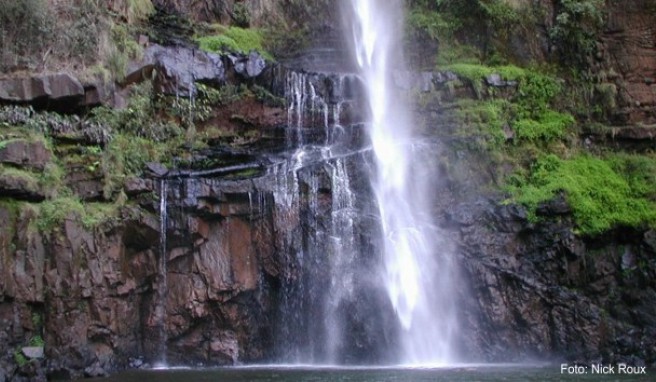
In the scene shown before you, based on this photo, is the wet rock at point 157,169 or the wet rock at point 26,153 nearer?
the wet rock at point 26,153

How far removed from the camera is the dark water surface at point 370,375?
14406 mm

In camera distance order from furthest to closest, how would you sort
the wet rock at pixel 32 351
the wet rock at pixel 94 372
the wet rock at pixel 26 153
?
the wet rock at pixel 26 153 < the wet rock at pixel 94 372 < the wet rock at pixel 32 351

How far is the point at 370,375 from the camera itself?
1519 centimetres

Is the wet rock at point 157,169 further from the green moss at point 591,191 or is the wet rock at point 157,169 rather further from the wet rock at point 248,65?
the green moss at point 591,191

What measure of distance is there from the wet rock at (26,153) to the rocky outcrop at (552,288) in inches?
448

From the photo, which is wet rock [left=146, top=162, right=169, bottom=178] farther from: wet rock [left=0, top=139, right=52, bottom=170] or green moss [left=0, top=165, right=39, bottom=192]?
green moss [left=0, top=165, right=39, bottom=192]

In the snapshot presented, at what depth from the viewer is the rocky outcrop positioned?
62.2 ft

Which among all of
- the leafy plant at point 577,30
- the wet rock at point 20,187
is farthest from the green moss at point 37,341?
the leafy plant at point 577,30

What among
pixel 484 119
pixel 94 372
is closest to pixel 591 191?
pixel 484 119

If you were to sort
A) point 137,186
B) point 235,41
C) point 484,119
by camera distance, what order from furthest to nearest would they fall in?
1. point 235,41
2. point 484,119
3. point 137,186

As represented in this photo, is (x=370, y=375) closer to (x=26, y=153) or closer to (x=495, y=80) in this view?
(x=26, y=153)

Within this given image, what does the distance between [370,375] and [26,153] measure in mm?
10184

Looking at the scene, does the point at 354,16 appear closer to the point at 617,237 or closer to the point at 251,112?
the point at 251,112

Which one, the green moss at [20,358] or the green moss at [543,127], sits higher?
the green moss at [543,127]
